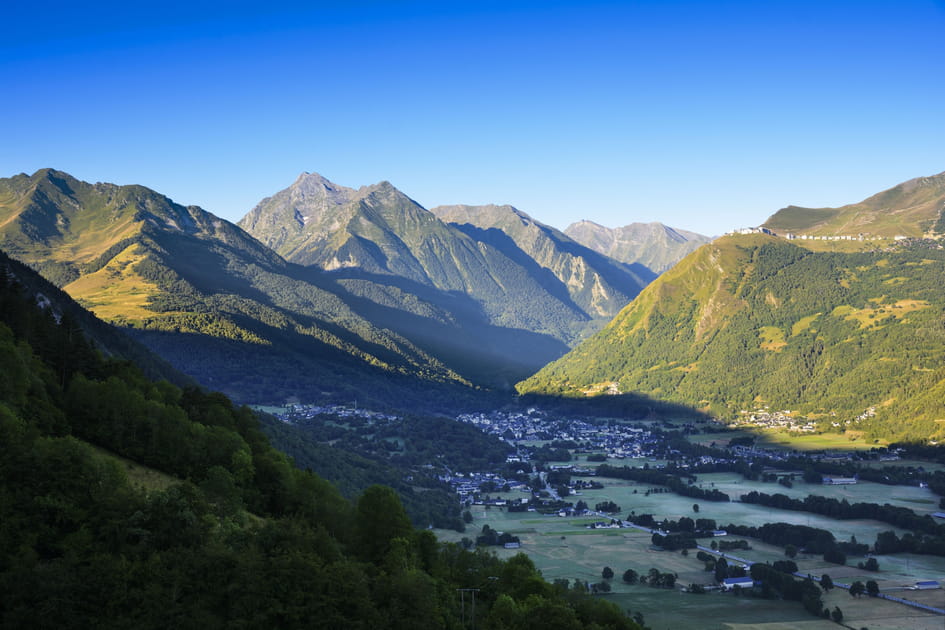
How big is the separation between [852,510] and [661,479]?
44.5 m

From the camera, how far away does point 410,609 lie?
156ft

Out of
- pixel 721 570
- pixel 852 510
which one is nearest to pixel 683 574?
pixel 721 570

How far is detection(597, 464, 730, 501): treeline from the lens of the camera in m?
161

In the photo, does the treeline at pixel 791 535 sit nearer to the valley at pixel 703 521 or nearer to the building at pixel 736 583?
the valley at pixel 703 521

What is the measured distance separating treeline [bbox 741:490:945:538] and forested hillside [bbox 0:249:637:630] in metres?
88.4

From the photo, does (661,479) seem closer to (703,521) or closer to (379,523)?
(703,521)

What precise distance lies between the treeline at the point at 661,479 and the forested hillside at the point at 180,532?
330ft

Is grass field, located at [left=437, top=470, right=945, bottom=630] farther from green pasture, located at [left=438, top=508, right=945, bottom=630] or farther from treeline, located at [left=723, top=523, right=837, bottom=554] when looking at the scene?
treeline, located at [left=723, top=523, right=837, bottom=554]

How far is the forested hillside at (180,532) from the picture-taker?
4125cm

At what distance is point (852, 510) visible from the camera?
464 ft

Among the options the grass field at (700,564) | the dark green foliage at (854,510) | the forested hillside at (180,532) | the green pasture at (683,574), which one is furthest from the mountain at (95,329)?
the dark green foliage at (854,510)

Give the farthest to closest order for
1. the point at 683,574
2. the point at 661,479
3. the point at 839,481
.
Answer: the point at 661,479 < the point at 839,481 < the point at 683,574

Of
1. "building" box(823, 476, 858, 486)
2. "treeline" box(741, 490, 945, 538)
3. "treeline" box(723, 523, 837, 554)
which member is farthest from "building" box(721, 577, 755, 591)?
"building" box(823, 476, 858, 486)

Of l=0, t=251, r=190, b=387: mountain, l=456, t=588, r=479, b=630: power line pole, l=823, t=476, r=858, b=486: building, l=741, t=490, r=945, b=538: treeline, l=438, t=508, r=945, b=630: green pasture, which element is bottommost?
l=438, t=508, r=945, b=630: green pasture
